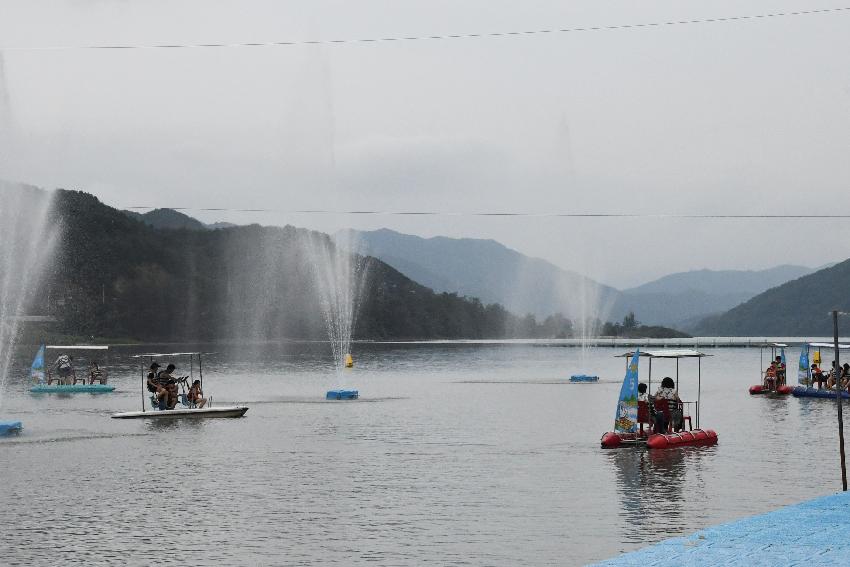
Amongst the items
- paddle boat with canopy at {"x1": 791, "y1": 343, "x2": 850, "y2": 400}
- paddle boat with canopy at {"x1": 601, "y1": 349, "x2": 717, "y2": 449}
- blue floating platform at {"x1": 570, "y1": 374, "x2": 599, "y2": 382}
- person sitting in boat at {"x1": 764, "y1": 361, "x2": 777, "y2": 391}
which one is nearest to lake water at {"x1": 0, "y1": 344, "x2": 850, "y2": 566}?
paddle boat with canopy at {"x1": 601, "y1": 349, "x2": 717, "y2": 449}

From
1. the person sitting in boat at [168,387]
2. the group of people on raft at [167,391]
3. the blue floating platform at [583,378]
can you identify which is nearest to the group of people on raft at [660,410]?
the group of people on raft at [167,391]

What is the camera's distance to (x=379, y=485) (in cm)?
4106

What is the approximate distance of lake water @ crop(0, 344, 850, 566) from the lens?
29.5 metres

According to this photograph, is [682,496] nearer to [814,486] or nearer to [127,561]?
[814,486]

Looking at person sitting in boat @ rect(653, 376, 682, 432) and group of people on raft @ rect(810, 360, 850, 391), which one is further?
group of people on raft @ rect(810, 360, 850, 391)

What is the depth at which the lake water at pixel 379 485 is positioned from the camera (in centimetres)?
2953

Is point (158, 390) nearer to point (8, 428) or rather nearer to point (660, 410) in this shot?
point (8, 428)

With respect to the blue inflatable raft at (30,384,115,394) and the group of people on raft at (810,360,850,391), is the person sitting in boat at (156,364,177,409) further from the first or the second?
the group of people on raft at (810,360,850,391)

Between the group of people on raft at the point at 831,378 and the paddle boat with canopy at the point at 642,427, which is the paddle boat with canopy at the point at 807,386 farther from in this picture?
the paddle boat with canopy at the point at 642,427

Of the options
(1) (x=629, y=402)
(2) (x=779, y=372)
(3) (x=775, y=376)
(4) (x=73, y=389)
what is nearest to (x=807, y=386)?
(3) (x=775, y=376)

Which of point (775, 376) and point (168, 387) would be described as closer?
point (168, 387)

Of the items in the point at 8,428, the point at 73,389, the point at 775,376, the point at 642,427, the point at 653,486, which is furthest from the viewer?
the point at 73,389

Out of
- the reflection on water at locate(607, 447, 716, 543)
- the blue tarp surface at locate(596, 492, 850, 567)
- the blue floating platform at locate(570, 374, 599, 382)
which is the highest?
the blue tarp surface at locate(596, 492, 850, 567)

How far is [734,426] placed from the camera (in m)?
66.9
